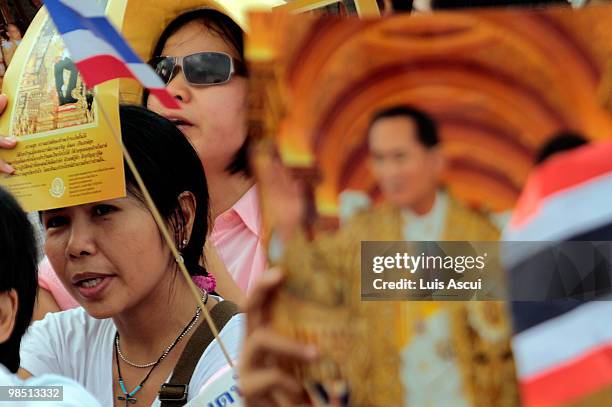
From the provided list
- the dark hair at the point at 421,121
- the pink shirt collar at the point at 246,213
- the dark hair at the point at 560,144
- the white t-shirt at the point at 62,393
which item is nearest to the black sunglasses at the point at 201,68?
the pink shirt collar at the point at 246,213

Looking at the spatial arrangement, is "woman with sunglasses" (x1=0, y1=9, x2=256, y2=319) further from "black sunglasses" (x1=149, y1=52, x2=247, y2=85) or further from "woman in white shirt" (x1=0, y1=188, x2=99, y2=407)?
"woman in white shirt" (x1=0, y1=188, x2=99, y2=407)

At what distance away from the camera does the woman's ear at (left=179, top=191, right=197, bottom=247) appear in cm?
209

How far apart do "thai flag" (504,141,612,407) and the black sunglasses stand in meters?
0.90

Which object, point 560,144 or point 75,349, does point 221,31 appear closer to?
point 75,349

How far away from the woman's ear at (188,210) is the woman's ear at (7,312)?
1.13 ft

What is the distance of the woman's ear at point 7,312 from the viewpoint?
1920 millimetres

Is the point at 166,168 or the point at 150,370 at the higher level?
the point at 166,168

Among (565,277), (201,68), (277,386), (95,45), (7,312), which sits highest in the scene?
(201,68)

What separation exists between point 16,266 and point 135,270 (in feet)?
0.72

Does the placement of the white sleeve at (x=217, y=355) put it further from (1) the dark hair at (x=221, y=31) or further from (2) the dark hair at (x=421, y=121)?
(2) the dark hair at (x=421, y=121)

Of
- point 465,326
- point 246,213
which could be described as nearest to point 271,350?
point 465,326

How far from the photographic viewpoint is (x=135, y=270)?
6.67 ft

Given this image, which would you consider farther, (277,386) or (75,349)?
(75,349)

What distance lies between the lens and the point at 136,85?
88.2 inches
